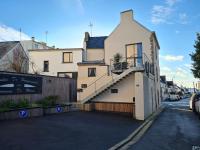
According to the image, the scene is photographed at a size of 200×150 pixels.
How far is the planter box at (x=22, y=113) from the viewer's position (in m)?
14.4

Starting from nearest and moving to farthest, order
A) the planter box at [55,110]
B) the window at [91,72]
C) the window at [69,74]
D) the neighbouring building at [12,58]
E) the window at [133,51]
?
the planter box at [55,110] → the window at [133,51] → the window at [91,72] → the window at [69,74] → the neighbouring building at [12,58]

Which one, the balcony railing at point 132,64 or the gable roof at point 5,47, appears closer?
the balcony railing at point 132,64

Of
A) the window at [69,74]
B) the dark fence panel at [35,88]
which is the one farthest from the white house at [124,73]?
the window at [69,74]

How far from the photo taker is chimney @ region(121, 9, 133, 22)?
2869cm

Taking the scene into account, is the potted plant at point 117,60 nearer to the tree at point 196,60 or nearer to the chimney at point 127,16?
the chimney at point 127,16

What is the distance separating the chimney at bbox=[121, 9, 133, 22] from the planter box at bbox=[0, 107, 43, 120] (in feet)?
54.0

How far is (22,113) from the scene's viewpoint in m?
15.6

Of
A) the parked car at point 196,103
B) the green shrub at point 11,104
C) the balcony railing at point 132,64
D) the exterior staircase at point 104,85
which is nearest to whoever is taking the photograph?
the green shrub at point 11,104

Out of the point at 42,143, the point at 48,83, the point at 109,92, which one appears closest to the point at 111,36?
the point at 109,92

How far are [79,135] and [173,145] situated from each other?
4257 millimetres

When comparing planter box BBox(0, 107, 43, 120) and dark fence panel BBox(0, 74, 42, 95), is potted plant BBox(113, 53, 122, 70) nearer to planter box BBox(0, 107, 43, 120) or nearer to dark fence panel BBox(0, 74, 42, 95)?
dark fence panel BBox(0, 74, 42, 95)

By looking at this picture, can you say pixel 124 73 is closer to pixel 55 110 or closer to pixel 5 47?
pixel 55 110

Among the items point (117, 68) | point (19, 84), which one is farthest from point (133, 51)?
point (19, 84)

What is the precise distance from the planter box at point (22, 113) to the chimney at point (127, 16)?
16.5 meters
